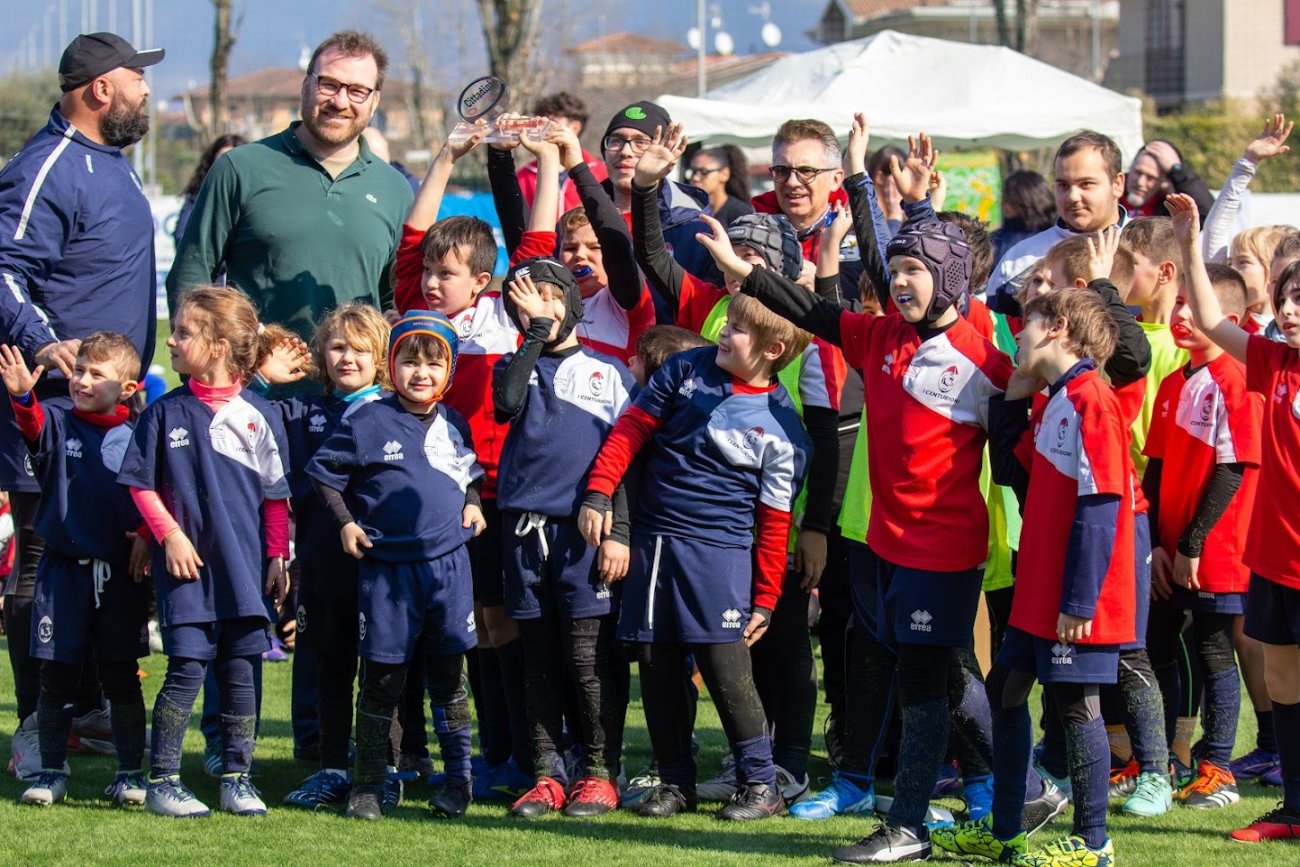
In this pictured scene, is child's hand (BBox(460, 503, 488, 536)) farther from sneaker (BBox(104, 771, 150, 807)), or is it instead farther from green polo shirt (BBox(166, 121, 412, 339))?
sneaker (BBox(104, 771, 150, 807))

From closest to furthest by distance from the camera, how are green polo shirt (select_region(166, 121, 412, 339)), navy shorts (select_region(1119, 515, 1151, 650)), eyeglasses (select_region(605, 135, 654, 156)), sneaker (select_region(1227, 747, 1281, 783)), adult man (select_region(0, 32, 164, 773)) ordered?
navy shorts (select_region(1119, 515, 1151, 650)) < adult man (select_region(0, 32, 164, 773)) < green polo shirt (select_region(166, 121, 412, 339)) < sneaker (select_region(1227, 747, 1281, 783)) < eyeglasses (select_region(605, 135, 654, 156))

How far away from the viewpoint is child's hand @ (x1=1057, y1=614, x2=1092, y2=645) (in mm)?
4305

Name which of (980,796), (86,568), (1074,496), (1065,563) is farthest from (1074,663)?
(86,568)

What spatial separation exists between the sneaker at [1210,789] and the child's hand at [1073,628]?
57.6 inches

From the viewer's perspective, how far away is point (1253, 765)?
5.89 metres

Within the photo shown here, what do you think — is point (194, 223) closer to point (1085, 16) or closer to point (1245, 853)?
point (1245, 853)

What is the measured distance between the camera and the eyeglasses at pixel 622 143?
6.07 metres

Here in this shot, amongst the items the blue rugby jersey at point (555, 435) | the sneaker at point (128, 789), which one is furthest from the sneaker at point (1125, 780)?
the sneaker at point (128, 789)

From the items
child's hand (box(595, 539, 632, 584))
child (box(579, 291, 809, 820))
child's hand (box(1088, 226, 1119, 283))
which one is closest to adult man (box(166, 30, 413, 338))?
child (box(579, 291, 809, 820))

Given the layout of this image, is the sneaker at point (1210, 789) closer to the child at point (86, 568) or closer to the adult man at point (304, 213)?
the adult man at point (304, 213)

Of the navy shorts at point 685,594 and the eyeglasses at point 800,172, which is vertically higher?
the eyeglasses at point 800,172

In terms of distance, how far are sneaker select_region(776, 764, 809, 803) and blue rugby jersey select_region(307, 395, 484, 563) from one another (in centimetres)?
138

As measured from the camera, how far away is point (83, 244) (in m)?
5.70

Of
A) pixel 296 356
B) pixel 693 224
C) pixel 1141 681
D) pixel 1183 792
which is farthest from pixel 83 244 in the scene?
pixel 1183 792
